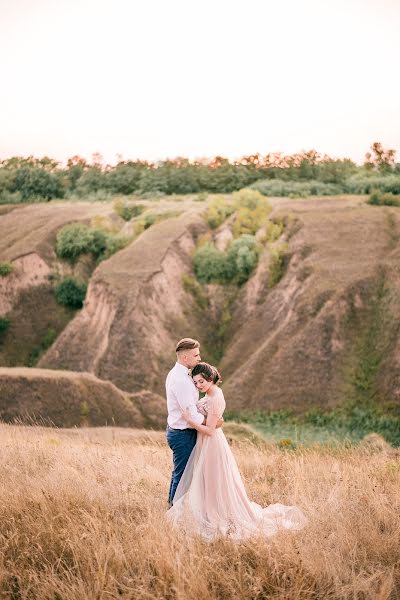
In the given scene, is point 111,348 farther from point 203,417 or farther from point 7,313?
point 203,417

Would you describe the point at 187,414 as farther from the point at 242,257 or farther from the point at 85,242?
the point at 85,242

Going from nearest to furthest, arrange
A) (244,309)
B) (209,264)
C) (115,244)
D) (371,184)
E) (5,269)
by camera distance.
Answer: (244,309), (209,264), (5,269), (115,244), (371,184)

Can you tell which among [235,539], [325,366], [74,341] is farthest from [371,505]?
[74,341]

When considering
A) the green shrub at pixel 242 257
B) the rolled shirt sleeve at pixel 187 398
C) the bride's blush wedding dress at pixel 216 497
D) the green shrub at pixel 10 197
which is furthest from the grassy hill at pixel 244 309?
the rolled shirt sleeve at pixel 187 398

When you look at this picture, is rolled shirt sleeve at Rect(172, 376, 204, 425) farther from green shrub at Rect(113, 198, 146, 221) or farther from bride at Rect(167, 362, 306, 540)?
green shrub at Rect(113, 198, 146, 221)

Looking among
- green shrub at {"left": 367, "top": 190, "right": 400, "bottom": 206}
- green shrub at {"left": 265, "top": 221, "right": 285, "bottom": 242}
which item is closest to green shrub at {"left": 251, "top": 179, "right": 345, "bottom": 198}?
green shrub at {"left": 367, "top": 190, "right": 400, "bottom": 206}

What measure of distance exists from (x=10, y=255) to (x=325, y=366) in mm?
30123

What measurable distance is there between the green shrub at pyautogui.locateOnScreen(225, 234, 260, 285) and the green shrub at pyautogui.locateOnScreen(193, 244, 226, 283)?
0.48m

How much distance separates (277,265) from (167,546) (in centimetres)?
4527

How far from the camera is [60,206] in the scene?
72688 mm

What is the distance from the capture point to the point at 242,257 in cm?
5294

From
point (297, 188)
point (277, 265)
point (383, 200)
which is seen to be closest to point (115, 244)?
point (277, 265)

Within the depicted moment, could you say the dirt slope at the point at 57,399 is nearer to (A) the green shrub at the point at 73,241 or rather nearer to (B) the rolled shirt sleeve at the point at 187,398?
(B) the rolled shirt sleeve at the point at 187,398

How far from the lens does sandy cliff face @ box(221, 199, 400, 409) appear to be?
41031mm
